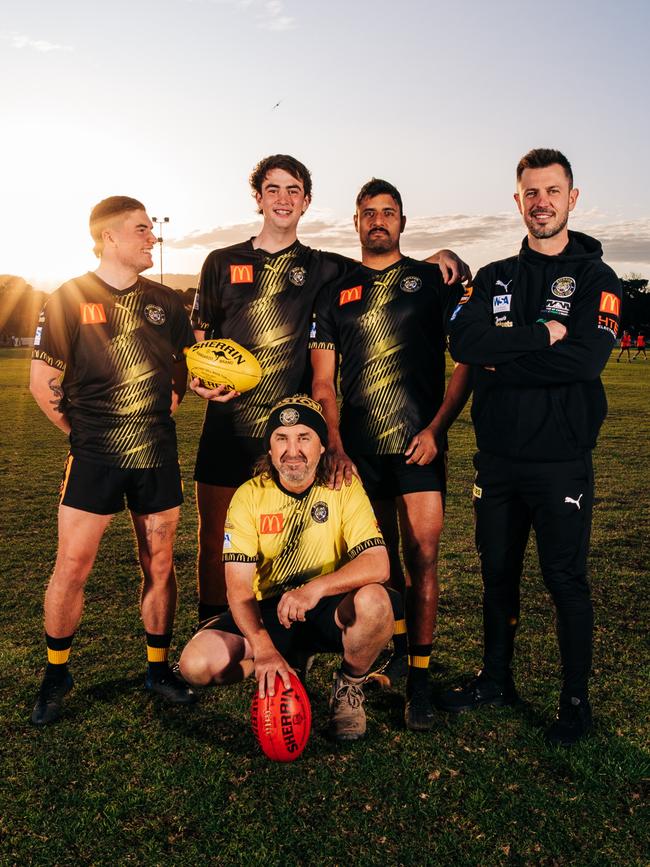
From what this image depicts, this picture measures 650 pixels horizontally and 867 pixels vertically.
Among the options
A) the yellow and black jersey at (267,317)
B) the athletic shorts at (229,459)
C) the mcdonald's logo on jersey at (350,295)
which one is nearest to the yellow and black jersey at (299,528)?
the athletic shorts at (229,459)

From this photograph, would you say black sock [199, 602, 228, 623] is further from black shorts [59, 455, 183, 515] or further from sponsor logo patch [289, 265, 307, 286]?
sponsor logo patch [289, 265, 307, 286]

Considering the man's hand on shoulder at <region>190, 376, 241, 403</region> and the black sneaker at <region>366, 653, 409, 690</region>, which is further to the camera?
the black sneaker at <region>366, 653, 409, 690</region>

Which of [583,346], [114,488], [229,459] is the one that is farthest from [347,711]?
[583,346]

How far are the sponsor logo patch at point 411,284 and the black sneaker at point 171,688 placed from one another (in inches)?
94.5

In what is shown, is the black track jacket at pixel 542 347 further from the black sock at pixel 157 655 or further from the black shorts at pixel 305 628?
the black sock at pixel 157 655

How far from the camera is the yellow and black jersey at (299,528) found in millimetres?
3492

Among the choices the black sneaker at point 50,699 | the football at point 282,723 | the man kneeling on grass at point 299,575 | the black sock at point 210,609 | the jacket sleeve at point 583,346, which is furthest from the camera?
the black sock at point 210,609

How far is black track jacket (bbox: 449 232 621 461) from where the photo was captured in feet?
10.8

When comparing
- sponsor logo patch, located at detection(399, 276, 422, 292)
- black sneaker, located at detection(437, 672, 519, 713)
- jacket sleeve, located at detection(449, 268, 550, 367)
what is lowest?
black sneaker, located at detection(437, 672, 519, 713)

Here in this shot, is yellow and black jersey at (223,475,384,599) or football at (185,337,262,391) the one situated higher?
football at (185,337,262,391)

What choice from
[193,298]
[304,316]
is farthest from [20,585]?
[304,316]

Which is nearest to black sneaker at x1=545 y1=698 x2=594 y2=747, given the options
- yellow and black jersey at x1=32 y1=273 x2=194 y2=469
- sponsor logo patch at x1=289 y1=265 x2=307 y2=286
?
yellow and black jersey at x1=32 y1=273 x2=194 y2=469

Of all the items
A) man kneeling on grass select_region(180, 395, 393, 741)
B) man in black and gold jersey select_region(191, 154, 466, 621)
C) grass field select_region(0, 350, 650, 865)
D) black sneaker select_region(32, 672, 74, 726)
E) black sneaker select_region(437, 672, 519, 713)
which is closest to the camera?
grass field select_region(0, 350, 650, 865)

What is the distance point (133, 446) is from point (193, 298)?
1.04 meters
